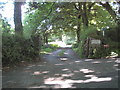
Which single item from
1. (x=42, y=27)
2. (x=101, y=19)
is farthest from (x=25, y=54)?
(x=101, y=19)

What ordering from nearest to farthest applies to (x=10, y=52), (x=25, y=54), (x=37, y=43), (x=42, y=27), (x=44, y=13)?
(x=10, y=52)
(x=25, y=54)
(x=37, y=43)
(x=44, y=13)
(x=42, y=27)

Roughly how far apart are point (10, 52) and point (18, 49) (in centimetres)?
102

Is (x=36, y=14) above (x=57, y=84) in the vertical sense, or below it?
above

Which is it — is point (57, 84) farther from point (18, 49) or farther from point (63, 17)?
point (63, 17)

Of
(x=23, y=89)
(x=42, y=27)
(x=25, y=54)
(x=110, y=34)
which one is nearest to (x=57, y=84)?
(x=23, y=89)

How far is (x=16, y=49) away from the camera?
9844 millimetres

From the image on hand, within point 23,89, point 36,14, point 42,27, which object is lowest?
point 23,89

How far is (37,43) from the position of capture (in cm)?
1315

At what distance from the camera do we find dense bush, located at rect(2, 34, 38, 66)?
29.3 ft

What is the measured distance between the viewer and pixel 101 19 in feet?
83.0

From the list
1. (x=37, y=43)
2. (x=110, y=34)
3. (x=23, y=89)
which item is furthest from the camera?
(x=37, y=43)

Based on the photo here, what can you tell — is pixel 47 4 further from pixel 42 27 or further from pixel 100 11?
pixel 100 11

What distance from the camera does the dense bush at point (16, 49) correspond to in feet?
29.3

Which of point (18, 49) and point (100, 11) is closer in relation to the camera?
point (18, 49)
